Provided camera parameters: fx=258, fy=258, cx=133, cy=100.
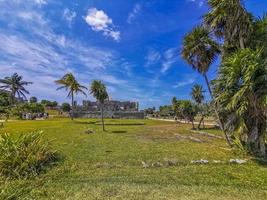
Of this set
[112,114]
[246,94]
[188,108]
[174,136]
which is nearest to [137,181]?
[246,94]

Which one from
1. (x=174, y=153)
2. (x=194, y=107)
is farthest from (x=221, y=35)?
(x=194, y=107)

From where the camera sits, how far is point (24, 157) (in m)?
11.4

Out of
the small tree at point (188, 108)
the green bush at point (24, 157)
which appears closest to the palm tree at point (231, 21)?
the green bush at point (24, 157)

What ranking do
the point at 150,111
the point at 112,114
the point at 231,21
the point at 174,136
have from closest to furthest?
1. the point at 231,21
2. the point at 174,136
3. the point at 112,114
4. the point at 150,111

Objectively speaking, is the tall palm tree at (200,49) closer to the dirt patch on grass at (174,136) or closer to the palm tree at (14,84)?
the dirt patch on grass at (174,136)

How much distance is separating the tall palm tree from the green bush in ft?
39.2

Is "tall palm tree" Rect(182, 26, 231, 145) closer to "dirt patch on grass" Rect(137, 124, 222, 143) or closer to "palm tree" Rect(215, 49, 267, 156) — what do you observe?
"palm tree" Rect(215, 49, 267, 156)

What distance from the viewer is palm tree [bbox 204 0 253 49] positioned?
1570cm

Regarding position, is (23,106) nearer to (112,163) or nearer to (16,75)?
(16,75)

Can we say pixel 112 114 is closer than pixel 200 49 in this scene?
No

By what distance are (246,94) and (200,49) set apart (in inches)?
245

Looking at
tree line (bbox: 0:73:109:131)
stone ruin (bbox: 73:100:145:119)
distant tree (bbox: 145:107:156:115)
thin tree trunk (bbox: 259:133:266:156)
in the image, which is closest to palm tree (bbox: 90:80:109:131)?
tree line (bbox: 0:73:109:131)

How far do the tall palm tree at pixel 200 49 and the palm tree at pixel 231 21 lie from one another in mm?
1357

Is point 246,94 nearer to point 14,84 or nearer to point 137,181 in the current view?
point 137,181
